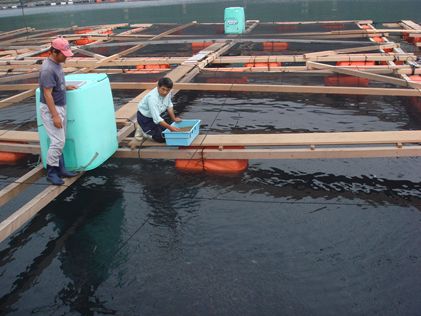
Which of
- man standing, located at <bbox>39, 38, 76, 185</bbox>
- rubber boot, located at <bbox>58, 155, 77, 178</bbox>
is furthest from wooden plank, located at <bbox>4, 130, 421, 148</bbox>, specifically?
man standing, located at <bbox>39, 38, 76, 185</bbox>

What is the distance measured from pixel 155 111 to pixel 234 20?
51.9 ft

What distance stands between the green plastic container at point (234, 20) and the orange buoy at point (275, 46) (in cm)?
367

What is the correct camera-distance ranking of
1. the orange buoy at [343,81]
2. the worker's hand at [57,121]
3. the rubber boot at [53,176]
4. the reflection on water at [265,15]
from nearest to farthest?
the worker's hand at [57,121] → the rubber boot at [53,176] → the orange buoy at [343,81] → the reflection on water at [265,15]

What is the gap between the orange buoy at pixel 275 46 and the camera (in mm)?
18188

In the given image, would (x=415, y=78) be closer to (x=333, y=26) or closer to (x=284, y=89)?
(x=284, y=89)

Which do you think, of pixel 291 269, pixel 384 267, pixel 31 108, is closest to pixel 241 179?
pixel 291 269

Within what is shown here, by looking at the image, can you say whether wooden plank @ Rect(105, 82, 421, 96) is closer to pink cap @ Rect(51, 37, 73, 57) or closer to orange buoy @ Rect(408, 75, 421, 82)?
orange buoy @ Rect(408, 75, 421, 82)

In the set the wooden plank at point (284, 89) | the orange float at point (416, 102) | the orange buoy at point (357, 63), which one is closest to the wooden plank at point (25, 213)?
the wooden plank at point (284, 89)

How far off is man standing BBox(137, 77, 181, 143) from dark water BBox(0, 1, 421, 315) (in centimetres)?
→ 87

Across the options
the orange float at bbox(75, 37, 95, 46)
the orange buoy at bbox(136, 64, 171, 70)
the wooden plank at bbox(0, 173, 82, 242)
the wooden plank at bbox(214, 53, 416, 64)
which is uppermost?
the orange float at bbox(75, 37, 95, 46)

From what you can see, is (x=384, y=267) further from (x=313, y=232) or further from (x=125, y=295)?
(x=125, y=295)

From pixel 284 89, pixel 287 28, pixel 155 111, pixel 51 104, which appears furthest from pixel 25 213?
pixel 287 28

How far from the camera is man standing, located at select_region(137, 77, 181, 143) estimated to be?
286 inches

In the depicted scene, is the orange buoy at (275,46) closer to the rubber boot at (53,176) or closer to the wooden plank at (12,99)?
the wooden plank at (12,99)
